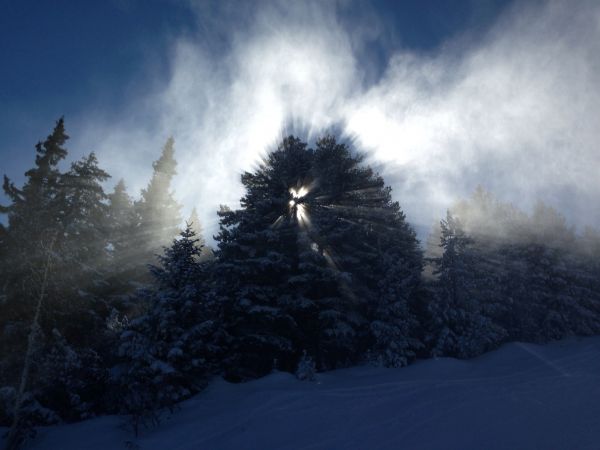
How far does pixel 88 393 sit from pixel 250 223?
35.1ft

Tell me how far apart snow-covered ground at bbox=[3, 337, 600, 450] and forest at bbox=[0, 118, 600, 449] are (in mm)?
1216

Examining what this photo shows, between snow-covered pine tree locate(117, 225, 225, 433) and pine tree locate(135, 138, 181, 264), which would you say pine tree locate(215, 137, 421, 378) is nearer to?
snow-covered pine tree locate(117, 225, 225, 433)

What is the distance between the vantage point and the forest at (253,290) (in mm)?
13516

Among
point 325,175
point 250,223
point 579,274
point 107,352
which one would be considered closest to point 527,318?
point 579,274

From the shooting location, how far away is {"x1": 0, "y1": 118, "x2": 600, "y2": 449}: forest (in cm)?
1352

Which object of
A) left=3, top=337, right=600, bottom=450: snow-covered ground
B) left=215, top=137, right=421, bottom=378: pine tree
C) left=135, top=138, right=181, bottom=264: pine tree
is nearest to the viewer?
left=3, top=337, right=600, bottom=450: snow-covered ground

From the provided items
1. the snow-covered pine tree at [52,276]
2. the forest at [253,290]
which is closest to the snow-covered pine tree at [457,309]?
the forest at [253,290]

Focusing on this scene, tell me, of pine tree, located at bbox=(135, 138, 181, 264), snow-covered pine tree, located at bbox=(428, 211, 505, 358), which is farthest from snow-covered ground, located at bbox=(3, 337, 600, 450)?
pine tree, located at bbox=(135, 138, 181, 264)

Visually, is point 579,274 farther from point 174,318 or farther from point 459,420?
point 174,318

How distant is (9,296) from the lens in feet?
51.1

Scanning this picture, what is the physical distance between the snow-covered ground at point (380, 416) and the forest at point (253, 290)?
122 cm

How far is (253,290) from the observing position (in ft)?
56.3

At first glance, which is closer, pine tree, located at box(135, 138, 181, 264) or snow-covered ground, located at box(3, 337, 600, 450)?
snow-covered ground, located at box(3, 337, 600, 450)

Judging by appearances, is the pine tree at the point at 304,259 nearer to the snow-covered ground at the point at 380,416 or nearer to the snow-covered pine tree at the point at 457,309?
the snow-covered pine tree at the point at 457,309
